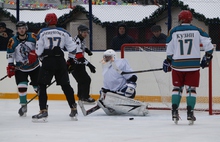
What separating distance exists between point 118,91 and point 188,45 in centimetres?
176

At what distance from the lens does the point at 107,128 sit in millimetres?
8617

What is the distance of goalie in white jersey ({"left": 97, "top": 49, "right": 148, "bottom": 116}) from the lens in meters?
10.3

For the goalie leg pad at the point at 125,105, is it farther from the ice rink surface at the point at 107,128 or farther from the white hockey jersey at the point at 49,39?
the white hockey jersey at the point at 49,39

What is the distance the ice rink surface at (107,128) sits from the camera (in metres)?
7.52

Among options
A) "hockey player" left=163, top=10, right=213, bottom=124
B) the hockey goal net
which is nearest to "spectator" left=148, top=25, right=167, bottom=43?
the hockey goal net

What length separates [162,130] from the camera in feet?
27.2

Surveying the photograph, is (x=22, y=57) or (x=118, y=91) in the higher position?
(x=22, y=57)

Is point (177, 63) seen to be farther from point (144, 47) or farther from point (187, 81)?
point (144, 47)

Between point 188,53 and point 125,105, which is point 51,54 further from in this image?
point 188,53

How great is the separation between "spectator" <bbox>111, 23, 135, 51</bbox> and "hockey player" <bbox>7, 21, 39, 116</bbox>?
8.99 ft

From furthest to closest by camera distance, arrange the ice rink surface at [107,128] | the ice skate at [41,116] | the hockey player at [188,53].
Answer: the ice skate at [41,116], the hockey player at [188,53], the ice rink surface at [107,128]

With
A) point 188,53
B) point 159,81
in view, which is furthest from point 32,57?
point 188,53

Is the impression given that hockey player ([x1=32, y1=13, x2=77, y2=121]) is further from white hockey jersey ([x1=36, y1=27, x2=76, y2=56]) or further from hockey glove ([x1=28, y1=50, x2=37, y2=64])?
hockey glove ([x1=28, y1=50, x2=37, y2=64])

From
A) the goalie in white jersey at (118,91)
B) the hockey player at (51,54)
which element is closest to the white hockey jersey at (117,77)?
the goalie in white jersey at (118,91)
